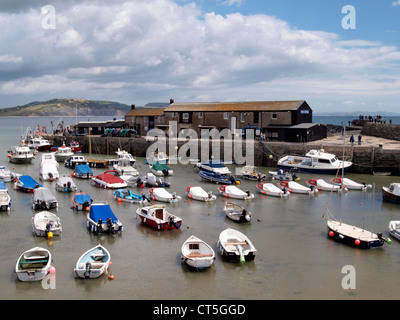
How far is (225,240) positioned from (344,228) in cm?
814

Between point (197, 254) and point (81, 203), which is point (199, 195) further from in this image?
point (197, 254)

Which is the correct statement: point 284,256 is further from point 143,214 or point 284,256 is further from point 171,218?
point 143,214

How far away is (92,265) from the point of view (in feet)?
61.2

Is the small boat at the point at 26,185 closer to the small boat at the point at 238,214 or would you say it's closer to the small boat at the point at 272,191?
the small boat at the point at 238,214

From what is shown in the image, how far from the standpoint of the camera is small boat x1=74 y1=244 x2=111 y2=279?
18.3 m

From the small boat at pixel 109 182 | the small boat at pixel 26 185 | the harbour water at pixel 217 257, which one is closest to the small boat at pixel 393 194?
the harbour water at pixel 217 257

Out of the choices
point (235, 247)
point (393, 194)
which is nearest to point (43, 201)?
point (235, 247)

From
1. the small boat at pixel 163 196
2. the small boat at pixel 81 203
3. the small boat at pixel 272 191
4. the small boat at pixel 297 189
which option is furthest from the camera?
the small boat at pixel 297 189

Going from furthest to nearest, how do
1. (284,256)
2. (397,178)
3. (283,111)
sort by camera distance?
(283,111)
(397,178)
(284,256)

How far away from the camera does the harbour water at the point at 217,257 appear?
1745cm

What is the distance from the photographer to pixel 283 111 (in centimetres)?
5869

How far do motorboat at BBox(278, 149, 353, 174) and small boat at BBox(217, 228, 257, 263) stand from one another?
2648 centimetres

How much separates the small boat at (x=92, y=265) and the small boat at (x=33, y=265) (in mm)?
1549

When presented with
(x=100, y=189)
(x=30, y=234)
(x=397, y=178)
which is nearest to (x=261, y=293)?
(x=30, y=234)
